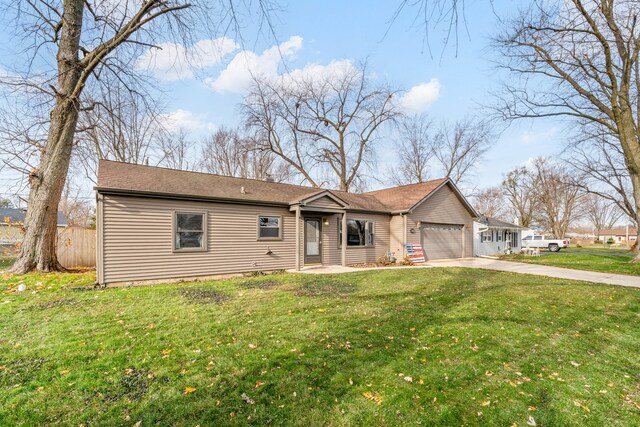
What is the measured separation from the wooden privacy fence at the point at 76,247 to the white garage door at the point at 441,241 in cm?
1619

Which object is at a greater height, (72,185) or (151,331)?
(72,185)

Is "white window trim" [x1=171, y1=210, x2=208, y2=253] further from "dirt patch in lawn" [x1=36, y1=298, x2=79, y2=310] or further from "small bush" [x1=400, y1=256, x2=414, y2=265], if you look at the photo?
"small bush" [x1=400, y1=256, x2=414, y2=265]

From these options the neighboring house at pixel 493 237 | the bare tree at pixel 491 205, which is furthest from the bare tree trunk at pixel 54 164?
the bare tree at pixel 491 205

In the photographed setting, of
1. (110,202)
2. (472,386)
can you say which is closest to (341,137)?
(110,202)

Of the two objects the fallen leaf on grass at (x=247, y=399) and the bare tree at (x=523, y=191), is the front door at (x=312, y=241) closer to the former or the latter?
the fallen leaf on grass at (x=247, y=399)

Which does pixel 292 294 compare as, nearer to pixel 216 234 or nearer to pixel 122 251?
pixel 216 234

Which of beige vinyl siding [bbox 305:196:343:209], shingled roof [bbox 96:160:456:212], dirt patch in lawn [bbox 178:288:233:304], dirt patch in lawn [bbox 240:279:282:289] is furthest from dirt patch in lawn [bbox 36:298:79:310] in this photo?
beige vinyl siding [bbox 305:196:343:209]

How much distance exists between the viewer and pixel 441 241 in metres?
17.5

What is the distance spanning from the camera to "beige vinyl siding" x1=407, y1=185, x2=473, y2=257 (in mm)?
15930

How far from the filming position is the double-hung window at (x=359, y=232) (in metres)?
14.2

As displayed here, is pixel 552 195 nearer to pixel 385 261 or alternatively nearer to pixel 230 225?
pixel 385 261

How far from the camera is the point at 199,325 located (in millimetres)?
4996

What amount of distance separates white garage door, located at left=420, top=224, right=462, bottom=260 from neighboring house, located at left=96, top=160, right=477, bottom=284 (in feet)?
0.37

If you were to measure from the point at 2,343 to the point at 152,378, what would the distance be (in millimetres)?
2697
